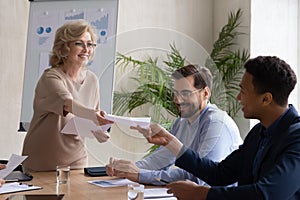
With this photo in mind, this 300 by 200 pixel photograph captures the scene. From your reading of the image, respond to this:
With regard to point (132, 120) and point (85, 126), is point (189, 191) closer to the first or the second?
point (132, 120)

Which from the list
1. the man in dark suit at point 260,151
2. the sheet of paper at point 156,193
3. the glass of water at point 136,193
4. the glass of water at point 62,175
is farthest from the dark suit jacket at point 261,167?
the glass of water at point 62,175

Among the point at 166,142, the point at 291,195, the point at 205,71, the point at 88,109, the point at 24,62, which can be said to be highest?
the point at 24,62

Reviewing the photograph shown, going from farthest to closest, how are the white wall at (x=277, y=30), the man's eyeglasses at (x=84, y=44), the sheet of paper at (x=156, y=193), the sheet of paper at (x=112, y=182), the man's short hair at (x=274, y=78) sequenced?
the white wall at (x=277, y=30), the man's eyeglasses at (x=84, y=44), the sheet of paper at (x=112, y=182), the sheet of paper at (x=156, y=193), the man's short hair at (x=274, y=78)

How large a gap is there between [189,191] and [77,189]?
2.05 feet

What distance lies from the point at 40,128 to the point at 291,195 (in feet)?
4.42

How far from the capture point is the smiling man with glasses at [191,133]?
1608 millimetres

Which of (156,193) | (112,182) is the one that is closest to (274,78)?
(156,193)

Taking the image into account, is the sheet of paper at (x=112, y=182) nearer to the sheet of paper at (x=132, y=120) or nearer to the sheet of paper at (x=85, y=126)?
the sheet of paper at (x=85, y=126)

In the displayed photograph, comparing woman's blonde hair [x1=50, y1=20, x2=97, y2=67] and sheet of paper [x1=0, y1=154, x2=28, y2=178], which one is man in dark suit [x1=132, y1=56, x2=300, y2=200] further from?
woman's blonde hair [x1=50, y1=20, x2=97, y2=67]

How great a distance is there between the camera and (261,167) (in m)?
1.49

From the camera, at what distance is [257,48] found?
378 cm

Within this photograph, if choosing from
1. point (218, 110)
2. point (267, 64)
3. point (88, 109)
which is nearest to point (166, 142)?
point (218, 110)

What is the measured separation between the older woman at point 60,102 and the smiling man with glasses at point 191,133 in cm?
34

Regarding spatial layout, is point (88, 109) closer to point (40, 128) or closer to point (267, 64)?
point (40, 128)
